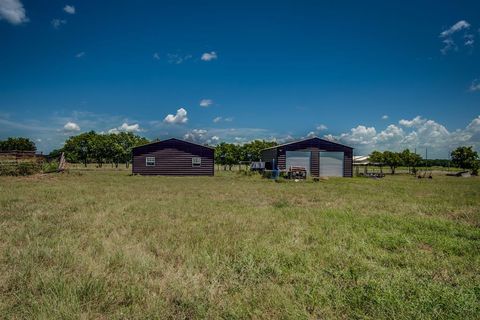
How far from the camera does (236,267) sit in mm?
4340

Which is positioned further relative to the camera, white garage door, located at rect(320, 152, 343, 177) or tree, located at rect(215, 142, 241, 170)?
tree, located at rect(215, 142, 241, 170)

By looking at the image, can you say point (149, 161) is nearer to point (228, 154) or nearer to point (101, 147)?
point (228, 154)

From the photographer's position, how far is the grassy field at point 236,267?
3.17 metres

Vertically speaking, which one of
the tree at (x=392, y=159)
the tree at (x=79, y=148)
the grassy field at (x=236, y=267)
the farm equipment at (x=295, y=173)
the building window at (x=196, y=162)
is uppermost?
the tree at (x=79, y=148)

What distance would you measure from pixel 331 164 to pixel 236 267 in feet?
107

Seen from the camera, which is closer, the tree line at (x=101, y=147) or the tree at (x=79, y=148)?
the tree line at (x=101, y=147)

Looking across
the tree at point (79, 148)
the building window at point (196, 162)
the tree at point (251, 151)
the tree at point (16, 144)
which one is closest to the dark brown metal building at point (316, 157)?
the building window at point (196, 162)

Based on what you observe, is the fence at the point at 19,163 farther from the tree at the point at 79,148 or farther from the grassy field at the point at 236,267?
the tree at the point at 79,148

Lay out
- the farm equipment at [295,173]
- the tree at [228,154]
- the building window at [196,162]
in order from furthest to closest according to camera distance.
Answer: the tree at [228,154], the building window at [196,162], the farm equipment at [295,173]

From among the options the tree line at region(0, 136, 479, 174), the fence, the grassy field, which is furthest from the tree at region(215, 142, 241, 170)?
the grassy field

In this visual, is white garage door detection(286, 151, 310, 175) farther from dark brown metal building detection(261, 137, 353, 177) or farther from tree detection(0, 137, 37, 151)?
tree detection(0, 137, 37, 151)

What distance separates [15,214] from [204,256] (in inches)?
261

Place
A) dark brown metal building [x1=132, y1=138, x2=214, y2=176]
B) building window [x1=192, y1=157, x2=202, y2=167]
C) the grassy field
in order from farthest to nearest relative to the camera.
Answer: building window [x1=192, y1=157, x2=202, y2=167], dark brown metal building [x1=132, y1=138, x2=214, y2=176], the grassy field

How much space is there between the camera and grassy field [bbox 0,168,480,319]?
10.4 ft
